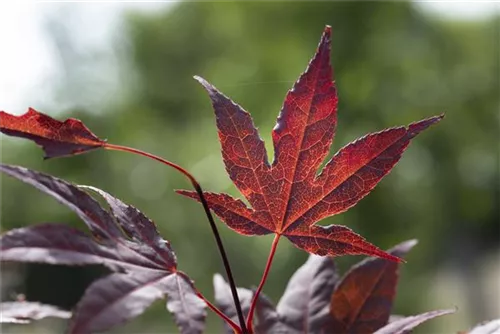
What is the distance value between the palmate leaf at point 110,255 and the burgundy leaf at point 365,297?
3.6 inches

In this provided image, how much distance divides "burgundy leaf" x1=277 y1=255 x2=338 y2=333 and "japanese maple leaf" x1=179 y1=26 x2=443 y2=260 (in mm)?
76

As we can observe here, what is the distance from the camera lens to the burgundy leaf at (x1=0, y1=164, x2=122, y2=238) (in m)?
0.18

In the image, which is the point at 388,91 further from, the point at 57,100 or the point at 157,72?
the point at 57,100

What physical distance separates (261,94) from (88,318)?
177 inches

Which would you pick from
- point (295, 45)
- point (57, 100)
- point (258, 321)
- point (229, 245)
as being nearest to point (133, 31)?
point (57, 100)

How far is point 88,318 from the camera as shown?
162mm

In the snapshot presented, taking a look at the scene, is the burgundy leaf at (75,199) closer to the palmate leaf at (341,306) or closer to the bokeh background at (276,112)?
the palmate leaf at (341,306)

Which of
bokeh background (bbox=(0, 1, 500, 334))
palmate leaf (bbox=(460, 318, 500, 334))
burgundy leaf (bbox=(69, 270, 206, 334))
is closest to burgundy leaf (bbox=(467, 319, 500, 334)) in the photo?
palmate leaf (bbox=(460, 318, 500, 334))

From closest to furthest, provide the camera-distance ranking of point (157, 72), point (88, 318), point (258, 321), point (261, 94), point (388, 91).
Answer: point (88, 318)
point (258, 321)
point (261, 94)
point (388, 91)
point (157, 72)

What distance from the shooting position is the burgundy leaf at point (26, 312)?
21 cm

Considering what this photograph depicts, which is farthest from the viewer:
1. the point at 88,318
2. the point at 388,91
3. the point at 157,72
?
the point at 157,72

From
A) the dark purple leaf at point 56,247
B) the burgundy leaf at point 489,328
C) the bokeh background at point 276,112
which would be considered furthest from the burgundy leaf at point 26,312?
the bokeh background at point 276,112

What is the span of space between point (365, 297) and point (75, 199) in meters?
0.14

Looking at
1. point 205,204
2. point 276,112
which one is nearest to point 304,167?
point 205,204
